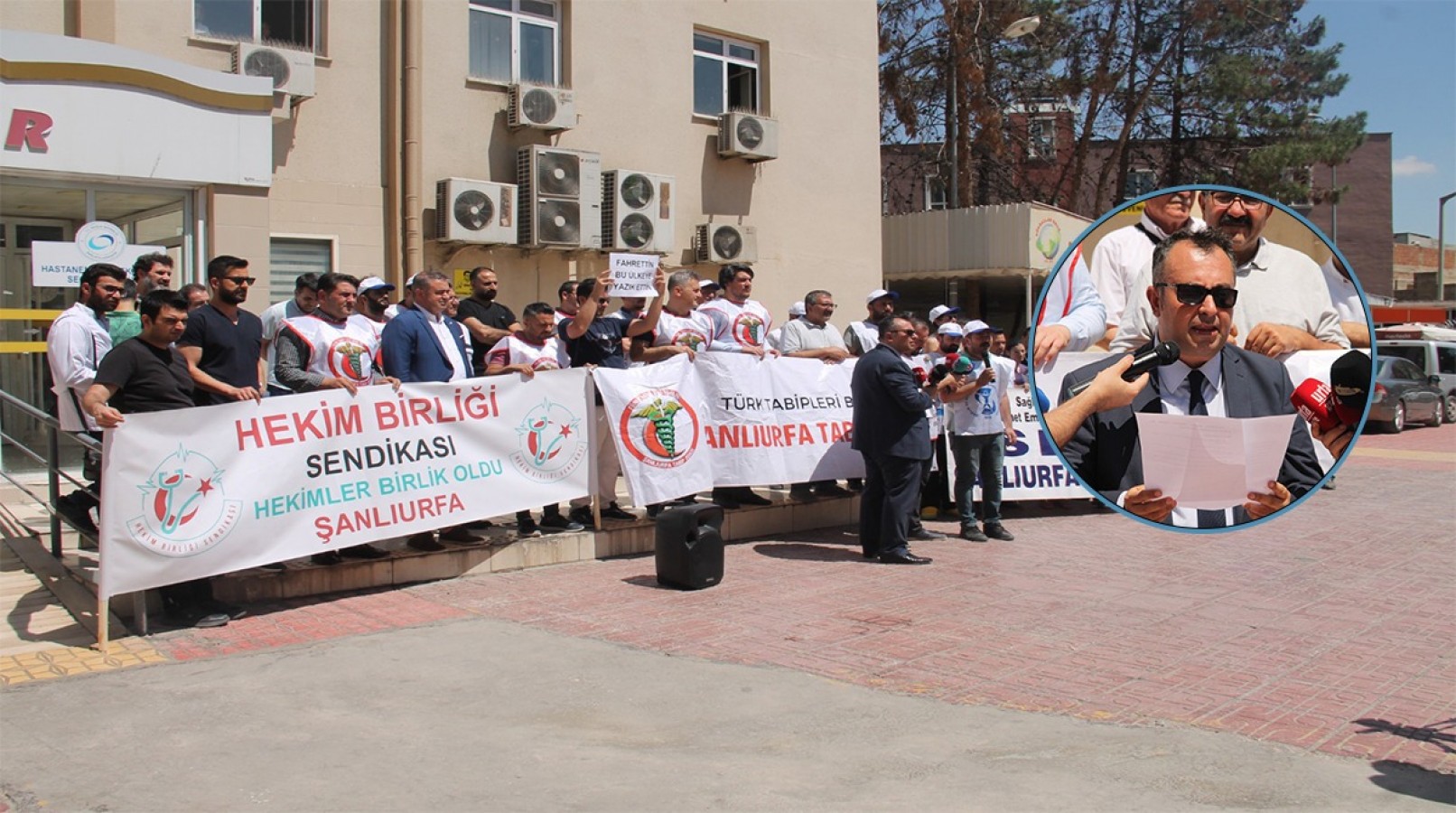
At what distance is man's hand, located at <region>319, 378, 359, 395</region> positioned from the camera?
26.9 ft

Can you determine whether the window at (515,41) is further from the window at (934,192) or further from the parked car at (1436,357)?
the parked car at (1436,357)

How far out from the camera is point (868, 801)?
4.73 m

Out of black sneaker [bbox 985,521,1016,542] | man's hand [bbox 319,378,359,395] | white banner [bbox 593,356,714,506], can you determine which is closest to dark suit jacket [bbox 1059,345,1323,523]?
man's hand [bbox 319,378,359,395]

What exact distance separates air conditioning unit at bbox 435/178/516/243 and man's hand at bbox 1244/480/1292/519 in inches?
536

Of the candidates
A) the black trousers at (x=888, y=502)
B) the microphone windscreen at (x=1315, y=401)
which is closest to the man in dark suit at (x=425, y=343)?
the black trousers at (x=888, y=502)

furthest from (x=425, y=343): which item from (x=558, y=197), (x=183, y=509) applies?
(x=558, y=197)

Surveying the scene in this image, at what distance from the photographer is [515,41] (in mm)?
16078

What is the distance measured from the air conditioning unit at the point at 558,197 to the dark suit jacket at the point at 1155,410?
1426 centimetres

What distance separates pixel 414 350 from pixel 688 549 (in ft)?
8.24

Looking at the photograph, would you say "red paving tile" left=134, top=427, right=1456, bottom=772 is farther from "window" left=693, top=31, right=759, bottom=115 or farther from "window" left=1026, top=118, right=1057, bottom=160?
"window" left=1026, top=118, right=1057, bottom=160

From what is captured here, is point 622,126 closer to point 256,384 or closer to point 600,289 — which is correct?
point 600,289

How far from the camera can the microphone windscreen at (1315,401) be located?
1993 mm

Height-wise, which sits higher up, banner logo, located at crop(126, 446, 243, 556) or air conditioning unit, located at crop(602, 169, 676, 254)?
air conditioning unit, located at crop(602, 169, 676, 254)

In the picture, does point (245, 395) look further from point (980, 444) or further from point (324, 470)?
point (980, 444)
